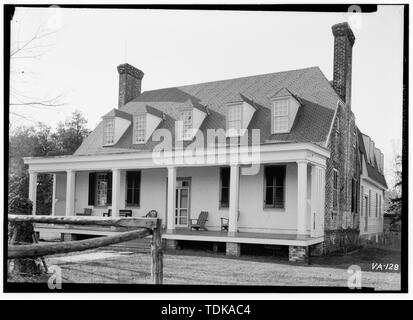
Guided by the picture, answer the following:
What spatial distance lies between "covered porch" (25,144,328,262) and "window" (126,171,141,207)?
95mm

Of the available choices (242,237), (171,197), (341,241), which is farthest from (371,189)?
(171,197)

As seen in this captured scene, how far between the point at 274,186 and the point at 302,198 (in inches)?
61.0

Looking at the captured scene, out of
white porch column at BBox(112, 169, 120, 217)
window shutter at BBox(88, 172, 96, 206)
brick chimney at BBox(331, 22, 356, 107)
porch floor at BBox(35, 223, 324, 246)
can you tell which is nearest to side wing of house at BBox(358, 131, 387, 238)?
porch floor at BBox(35, 223, 324, 246)

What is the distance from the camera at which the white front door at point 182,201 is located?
1231 centimetres

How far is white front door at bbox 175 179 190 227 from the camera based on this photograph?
12.3 meters

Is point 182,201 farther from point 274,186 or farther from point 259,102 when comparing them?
point 259,102

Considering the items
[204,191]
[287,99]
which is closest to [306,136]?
[287,99]

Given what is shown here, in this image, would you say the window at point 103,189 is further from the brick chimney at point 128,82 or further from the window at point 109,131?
the brick chimney at point 128,82

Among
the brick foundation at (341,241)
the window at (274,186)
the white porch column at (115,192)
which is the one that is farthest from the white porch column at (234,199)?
the white porch column at (115,192)

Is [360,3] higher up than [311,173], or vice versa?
[360,3]

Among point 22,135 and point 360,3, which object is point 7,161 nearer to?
point 22,135

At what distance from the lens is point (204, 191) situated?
12.3 m

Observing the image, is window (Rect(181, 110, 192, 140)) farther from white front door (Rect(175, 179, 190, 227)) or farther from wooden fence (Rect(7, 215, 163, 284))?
wooden fence (Rect(7, 215, 163, 284))

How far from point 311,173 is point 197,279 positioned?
407 centimetres
